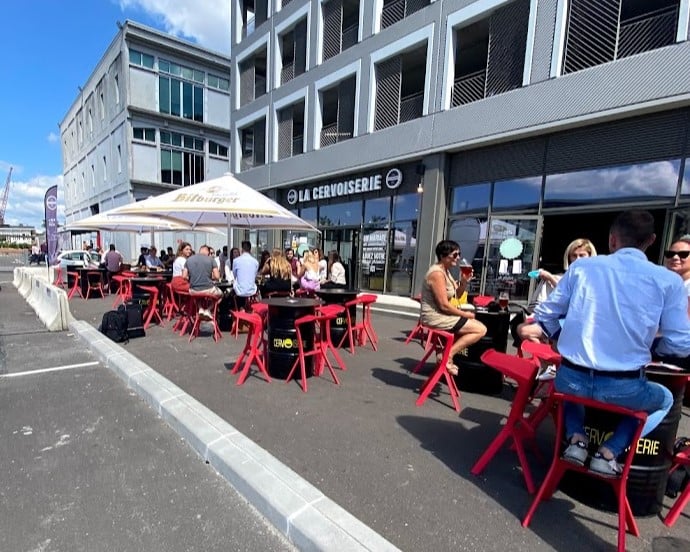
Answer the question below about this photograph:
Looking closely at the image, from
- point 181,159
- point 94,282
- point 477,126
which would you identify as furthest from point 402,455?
point 181,159

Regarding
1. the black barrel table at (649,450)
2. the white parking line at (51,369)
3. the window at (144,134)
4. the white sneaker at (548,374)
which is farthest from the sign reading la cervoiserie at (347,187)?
the window at (144,134)

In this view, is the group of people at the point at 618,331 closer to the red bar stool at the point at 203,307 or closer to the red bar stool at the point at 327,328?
the red bar stool at the point at 327,328

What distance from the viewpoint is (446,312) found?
156 inches

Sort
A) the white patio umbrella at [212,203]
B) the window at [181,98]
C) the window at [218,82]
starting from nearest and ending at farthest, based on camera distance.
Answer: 1. the white patio umbrella at [212,203]
2. the window at [181,98]
3. the window at [218,82]

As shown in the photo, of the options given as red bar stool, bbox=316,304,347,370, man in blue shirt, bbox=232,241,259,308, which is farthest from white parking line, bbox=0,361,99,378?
red bar stool, bbox=316,304,347,370

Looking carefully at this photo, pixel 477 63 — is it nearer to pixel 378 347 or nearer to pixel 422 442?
pixel 378 347

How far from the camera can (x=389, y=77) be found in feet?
38.1

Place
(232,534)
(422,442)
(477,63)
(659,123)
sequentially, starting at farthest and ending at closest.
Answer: (477,63)
(659,123)
(422,442)
(232,534)

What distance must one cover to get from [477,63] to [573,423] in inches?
492

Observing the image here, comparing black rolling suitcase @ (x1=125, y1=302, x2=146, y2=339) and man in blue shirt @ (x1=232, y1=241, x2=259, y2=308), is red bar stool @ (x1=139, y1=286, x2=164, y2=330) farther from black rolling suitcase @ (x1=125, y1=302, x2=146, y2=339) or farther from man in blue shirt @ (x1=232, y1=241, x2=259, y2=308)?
man in blue shirt @ (x1=232, y1=241, x2=259, y2=308)

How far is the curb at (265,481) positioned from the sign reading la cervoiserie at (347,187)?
9.88 m

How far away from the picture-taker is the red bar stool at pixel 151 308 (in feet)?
24.1

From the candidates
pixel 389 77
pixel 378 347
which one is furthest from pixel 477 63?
pixel 378 347

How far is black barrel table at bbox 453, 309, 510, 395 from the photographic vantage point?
4141mm
